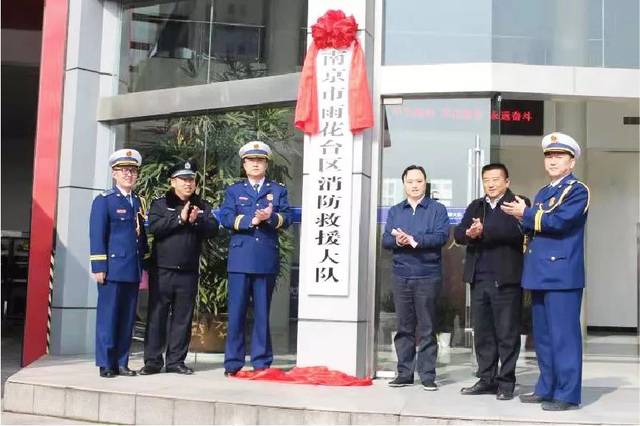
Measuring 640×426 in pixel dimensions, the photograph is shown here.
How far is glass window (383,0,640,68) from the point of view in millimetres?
6441

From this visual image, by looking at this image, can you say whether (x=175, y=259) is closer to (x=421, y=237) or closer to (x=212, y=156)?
(x=212, y=156)

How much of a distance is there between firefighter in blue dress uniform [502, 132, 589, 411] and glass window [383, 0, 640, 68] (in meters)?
1.49

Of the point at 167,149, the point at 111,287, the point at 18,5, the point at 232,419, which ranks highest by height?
the point at 18,5

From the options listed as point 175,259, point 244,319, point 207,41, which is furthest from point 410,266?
point 207,41

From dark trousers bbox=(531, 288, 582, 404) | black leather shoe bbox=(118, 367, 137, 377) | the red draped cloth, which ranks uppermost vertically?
the red draped cloth

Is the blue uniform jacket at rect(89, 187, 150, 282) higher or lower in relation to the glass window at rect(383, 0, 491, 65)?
lower

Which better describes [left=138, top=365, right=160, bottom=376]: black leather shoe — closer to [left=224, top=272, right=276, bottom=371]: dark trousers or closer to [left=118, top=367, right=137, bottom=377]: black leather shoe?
[left=118, top=367, right=137, bottom=377]: black leather shoe

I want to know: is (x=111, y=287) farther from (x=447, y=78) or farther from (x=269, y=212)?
(x=447, y=78)

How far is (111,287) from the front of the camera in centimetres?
605

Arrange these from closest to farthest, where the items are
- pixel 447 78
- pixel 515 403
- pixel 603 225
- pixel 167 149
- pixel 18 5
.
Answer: pixel 515 403, pixel 447 78, pixel 167 149, pixel 18 5, pixel 603 225

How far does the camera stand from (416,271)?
5.85 metres

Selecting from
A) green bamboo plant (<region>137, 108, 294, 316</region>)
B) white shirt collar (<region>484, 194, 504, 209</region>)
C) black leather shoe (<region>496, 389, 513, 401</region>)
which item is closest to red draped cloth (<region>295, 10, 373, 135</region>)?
green bamboo plant (<region>137, 108, 294, 316</region>)

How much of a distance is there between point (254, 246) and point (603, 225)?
24.8 ft

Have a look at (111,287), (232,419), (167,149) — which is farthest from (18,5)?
(232,419)
